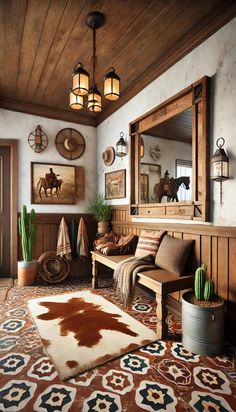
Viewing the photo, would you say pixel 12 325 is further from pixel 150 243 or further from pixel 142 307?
pixel 150 243

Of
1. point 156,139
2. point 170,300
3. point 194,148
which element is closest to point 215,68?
point 194,148

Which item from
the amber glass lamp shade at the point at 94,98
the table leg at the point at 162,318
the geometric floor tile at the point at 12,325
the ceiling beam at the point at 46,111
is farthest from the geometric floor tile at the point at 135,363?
the ceiling beam at the point at 46,111

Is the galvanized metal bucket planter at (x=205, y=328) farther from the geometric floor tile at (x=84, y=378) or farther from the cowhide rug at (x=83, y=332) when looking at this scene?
the geometric floor tile at (x=84, y=378)

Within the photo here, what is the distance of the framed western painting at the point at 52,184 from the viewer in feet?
14.0

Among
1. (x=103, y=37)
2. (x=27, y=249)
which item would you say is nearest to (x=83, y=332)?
(x=27, y=249)

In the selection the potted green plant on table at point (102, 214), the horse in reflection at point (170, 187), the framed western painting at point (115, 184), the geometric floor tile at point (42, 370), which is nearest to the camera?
the geometric floor tile at point (42, 370)

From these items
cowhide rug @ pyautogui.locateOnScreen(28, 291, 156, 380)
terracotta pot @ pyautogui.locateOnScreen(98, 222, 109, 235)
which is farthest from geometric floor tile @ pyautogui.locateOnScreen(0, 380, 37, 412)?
terracotta pot @ pyautogui.locateOnScreen(98, 222, 109, 235)

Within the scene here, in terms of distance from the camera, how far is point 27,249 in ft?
12.6

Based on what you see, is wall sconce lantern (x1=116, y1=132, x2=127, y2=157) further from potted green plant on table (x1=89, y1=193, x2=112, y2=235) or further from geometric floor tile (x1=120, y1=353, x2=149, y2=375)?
geometric floor tile (x1=120, y1=353, x2=149, y2=375)

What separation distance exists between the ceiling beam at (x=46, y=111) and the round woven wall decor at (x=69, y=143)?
234 millimetres

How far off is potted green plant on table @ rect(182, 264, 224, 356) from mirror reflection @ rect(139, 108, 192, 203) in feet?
3.56

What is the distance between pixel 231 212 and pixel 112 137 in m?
2.67

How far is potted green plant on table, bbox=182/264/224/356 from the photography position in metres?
1.96

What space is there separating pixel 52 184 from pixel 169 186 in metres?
2.28
